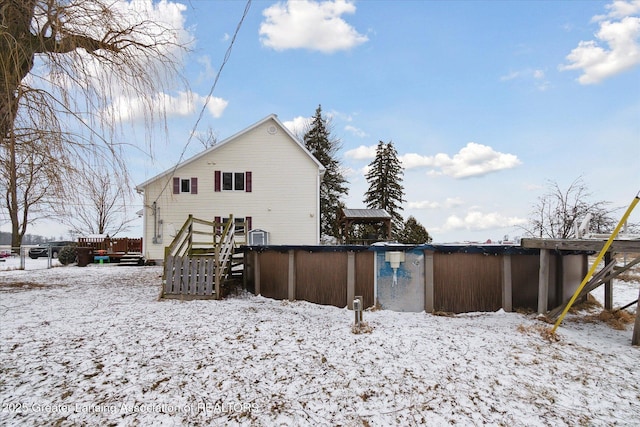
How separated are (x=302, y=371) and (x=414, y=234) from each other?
24537 mm

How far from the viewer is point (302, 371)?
166 inches

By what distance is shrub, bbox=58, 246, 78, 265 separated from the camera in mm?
18672

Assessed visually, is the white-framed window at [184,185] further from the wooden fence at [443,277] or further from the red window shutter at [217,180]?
the wooden fence at [443,277]

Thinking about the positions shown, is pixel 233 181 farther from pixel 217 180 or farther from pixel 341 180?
pixel 341 180

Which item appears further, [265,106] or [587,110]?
[265,106]

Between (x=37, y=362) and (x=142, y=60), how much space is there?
15.5 feet

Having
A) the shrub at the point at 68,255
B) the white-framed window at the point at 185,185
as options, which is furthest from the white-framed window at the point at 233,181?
the shrub at the point at 68,255

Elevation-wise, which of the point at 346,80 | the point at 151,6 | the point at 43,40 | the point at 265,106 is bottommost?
the point at 43,40

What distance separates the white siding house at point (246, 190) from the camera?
1819 cm

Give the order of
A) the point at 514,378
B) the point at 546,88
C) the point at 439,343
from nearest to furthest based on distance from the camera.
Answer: the point at 514,378
the point at 439,343
the point at 546,88

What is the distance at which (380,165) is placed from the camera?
34219 mm

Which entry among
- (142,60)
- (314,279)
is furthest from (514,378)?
(142,60)

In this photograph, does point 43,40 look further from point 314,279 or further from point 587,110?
point 587,110

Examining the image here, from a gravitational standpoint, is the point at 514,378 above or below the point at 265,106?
below
